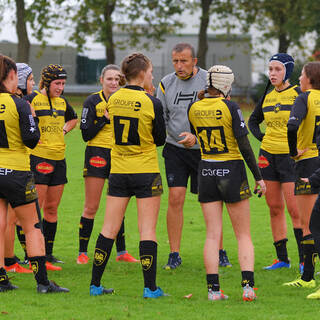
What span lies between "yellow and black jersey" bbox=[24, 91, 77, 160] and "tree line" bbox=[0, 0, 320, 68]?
33.7 m

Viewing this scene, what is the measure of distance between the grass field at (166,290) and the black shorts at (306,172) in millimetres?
1031

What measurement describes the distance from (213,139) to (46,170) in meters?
2.51

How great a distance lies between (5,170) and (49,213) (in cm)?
203

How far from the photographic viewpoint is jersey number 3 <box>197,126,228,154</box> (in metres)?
6.84

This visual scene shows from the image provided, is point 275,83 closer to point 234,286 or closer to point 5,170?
point 234,286

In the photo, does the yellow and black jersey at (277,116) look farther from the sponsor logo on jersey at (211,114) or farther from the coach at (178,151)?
the sponsor logo on jersey at (211,114)

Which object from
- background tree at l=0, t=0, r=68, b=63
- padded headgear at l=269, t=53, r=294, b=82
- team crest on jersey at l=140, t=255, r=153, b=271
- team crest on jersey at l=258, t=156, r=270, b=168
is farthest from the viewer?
background tree at l=0, t=0, r=68, b=63

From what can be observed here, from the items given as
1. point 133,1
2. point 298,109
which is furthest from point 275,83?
point 133,1

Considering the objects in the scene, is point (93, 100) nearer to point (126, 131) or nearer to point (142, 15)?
point (126, 131)

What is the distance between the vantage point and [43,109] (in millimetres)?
8562

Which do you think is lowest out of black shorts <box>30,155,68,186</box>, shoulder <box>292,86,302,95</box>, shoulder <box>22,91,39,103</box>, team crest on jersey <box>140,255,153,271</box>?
team crest on jersey <box>140,255,153,271</box>

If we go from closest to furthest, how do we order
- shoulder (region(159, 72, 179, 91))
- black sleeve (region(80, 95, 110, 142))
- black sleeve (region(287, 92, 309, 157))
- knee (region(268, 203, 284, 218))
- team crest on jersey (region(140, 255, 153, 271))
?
team crest on jersey (region(140, 255, 153, 271)) < black sleeve (region(287, 92, 309, 157)) < knee (region(268, 203, 284, 218)) < black sleeve (region(80, 95, 110, 142)) < shoulder (region(159, 72, 179, 91))

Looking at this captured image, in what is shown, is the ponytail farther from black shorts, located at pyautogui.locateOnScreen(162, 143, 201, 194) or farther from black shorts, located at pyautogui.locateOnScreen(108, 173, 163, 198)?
black shorts, located at pyautogui.locateOnScreen(162, 143, 201, 194)

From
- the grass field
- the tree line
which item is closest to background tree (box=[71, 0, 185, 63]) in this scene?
the tree line
